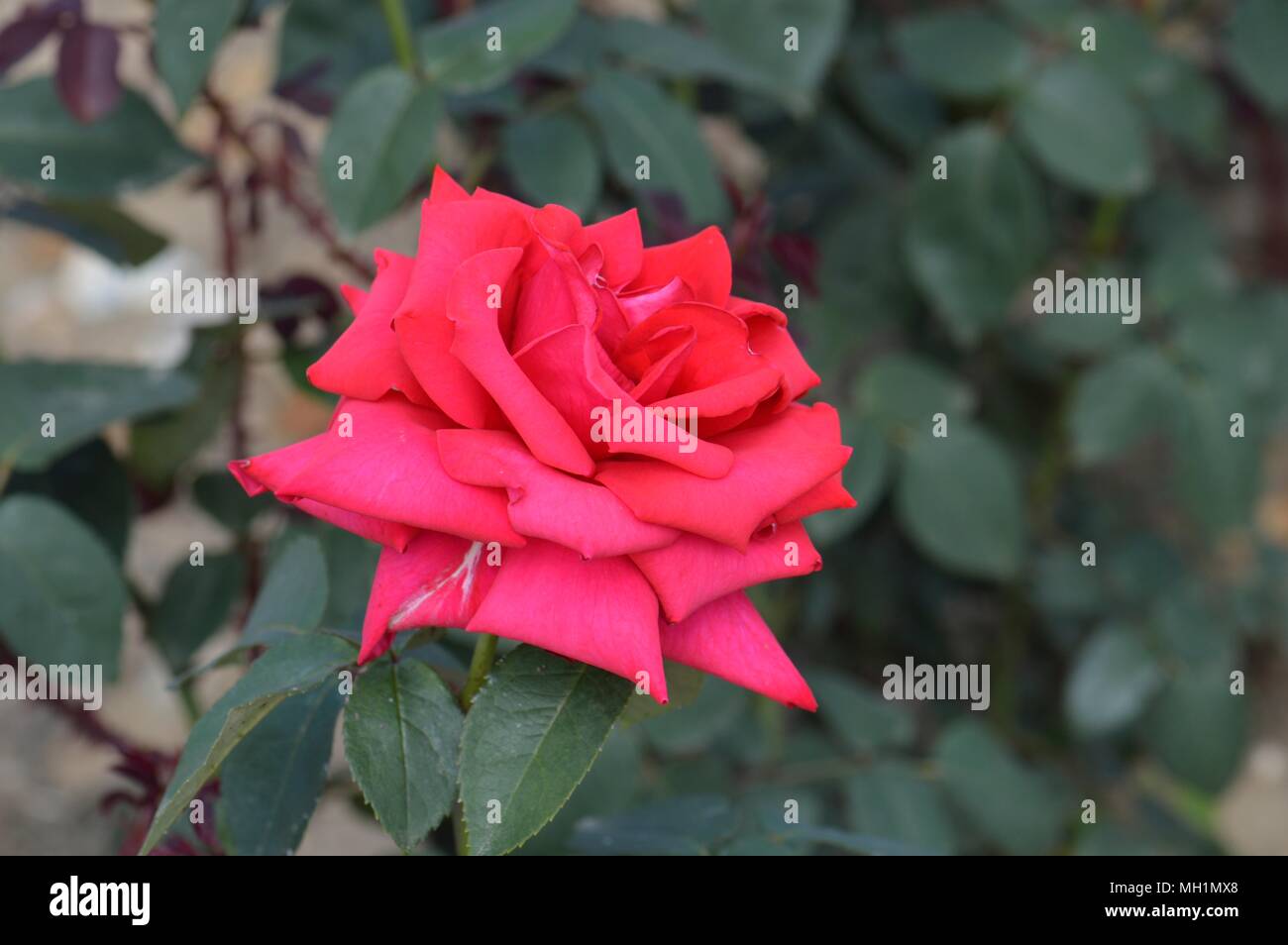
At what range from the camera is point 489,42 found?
72cm

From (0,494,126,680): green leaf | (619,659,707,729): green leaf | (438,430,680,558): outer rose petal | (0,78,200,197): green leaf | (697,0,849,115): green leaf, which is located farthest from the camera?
(697,0,849,115): green leaf

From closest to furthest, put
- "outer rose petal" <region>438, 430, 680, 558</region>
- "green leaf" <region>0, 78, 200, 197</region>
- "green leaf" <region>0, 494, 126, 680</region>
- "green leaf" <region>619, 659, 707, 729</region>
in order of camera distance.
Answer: "outer rose petal" <region>438, 430, 680, 558</region>, "green leaf" <region>619, 659, 707, 729</region>, "green leaf" <region>0, 494, 126, 680</region>, "green leaf" <region>0, 78, 200, 197</region>

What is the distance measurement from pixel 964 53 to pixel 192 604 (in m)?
0.80

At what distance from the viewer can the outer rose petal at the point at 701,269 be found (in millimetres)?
442

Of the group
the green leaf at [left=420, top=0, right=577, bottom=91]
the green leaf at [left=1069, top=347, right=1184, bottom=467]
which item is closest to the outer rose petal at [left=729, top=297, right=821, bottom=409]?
the green leaf at [left=420, top=0, right=577, bottom=91]

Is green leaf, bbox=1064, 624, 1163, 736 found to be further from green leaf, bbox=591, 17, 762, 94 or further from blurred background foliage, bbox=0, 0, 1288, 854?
green leaf, bbox=591, 17, 762, 94

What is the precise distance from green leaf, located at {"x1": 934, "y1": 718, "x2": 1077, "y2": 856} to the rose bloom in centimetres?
66

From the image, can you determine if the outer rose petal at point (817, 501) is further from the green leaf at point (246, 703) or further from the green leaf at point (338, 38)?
the green leaf at point (338, 38)

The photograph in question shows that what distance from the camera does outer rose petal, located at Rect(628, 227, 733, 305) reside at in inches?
17.4

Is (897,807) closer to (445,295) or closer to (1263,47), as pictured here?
(445,295)

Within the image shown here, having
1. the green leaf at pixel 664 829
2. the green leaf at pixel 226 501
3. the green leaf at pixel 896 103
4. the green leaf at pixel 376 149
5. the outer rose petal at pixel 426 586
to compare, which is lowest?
the green leaf at pixel 664 829

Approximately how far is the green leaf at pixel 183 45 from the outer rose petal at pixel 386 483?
40 cm

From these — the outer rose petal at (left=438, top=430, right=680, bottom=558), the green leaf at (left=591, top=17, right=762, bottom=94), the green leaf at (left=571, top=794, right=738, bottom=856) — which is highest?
the green leaf at (left=591, top=17, right=762, bottom=94)

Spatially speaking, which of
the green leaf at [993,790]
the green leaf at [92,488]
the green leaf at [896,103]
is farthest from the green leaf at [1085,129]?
the green leaf at [92,488]
